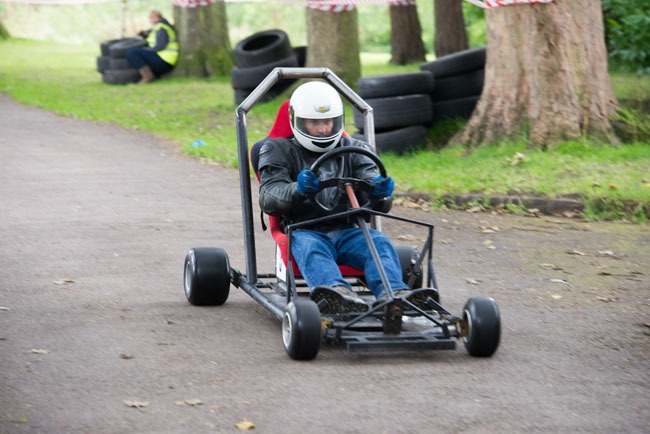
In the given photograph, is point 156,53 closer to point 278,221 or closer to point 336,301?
point 278,221

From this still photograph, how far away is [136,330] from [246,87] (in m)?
10.9

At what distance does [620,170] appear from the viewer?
1041 centimetres

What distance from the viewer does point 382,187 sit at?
616 cm

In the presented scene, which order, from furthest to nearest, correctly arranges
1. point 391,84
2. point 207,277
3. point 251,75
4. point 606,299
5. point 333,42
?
1. point 251,75
2. point 333,42
3. point 391,84
4. point 606,299
5. point 207,277

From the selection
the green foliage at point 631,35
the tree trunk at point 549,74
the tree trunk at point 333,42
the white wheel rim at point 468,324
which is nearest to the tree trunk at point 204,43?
the tree trunk at point 333,42

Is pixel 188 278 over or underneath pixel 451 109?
underneath

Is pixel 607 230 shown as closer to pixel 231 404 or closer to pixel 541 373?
pixel 541 373

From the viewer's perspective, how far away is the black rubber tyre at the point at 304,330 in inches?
206

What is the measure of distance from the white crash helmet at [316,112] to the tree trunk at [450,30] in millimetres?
16842

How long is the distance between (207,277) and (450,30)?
1717 centimetres

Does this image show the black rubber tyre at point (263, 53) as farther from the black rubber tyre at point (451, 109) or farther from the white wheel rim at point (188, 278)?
the white wheel rim at point (188, 278)

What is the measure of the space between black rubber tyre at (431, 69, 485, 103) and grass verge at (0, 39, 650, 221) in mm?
385

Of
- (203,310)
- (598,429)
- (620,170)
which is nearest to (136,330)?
(203,310)

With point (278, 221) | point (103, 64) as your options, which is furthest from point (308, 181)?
point (103, 64)
